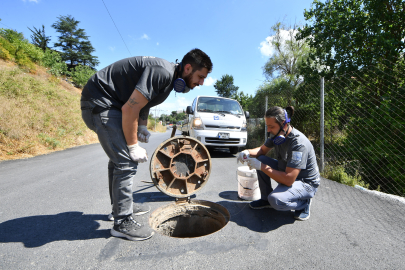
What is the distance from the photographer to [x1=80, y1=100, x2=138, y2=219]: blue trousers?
1.93 meters

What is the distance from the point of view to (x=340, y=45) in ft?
26.6

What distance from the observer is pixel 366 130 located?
16.1ft

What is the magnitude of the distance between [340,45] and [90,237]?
33.3ft

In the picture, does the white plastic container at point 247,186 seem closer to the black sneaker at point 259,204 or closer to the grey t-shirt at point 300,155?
the black sneaker at point 259,204

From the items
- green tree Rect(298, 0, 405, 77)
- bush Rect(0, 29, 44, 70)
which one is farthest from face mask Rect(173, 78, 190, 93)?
bush Rect(0, 29, 44, 70)

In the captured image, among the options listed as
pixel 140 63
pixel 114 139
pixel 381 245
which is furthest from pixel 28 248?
pixel 381 245

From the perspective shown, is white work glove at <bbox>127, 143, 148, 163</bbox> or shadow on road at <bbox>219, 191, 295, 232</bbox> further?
shadow on road at <bbox>219, 191, 295, 232</bbox>

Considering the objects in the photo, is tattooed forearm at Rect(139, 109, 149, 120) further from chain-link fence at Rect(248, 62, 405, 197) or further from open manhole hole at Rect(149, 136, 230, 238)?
chain-link fence at Rect(248, 62, 405, 197)

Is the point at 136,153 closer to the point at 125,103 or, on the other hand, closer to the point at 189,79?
the point at 125,103

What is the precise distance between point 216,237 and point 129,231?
91 centimetres

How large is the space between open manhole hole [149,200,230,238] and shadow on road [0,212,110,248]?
85 centimetres

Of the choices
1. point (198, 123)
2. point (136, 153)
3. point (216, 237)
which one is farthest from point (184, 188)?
point (198, 123)

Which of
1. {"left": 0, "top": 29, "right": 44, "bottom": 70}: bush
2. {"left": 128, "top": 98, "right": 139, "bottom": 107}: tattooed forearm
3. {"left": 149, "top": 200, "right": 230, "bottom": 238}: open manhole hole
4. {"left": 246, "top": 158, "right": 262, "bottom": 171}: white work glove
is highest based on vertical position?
{"left": 0, "top": 29, "right": 44, "bottom": 70}: bush

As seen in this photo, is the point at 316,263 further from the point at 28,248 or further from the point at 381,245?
the point at 28,248
